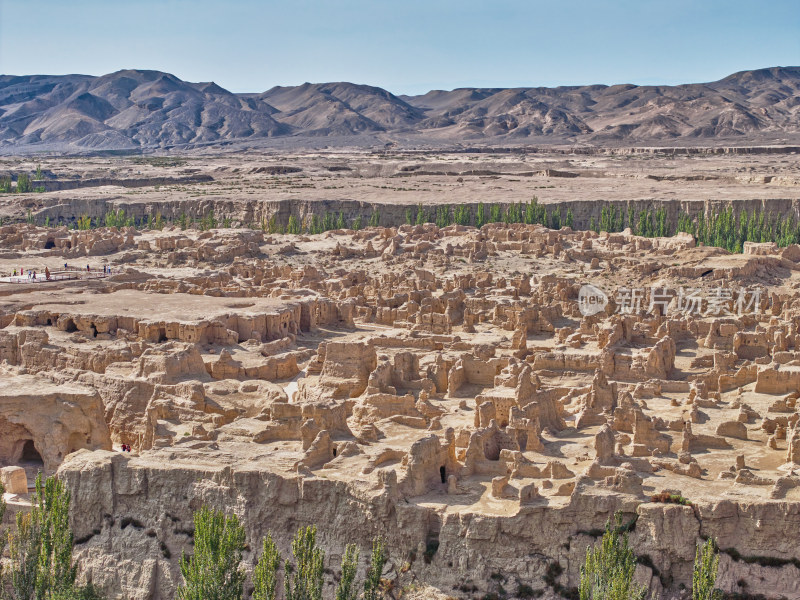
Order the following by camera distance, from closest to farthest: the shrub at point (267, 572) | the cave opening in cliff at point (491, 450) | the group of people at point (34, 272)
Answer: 1. the shrub at point (267, 572)
2. the cave opening in cliff at point (491, 450)
3. the group of people at point (34, 272)

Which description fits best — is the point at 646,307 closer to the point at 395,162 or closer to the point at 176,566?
the point at 176,566

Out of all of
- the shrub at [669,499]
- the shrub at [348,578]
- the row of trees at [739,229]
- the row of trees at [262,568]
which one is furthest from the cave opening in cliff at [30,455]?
the row of trees at [739,229]

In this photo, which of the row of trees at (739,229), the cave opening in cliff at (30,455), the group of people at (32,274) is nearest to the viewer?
the cave opening in cliff at (30,455)

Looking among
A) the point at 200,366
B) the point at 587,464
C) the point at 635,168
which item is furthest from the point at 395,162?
the point at 587,464

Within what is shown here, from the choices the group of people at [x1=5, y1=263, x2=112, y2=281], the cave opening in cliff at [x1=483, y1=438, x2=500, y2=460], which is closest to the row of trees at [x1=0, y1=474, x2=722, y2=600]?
the cave opening in cliff at [x1=483, y1=438, x2=500, y2=460]

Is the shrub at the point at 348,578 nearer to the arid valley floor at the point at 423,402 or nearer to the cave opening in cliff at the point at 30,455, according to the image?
the arid valley floor at the point at 423,402

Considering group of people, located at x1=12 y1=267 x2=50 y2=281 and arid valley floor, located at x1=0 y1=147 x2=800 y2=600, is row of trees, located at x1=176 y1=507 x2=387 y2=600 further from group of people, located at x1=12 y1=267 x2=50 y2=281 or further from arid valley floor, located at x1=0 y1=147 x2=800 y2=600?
group of people, located at x1=12 y1=267 x2=50 y2=281

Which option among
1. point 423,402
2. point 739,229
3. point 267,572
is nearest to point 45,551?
point 267,572
